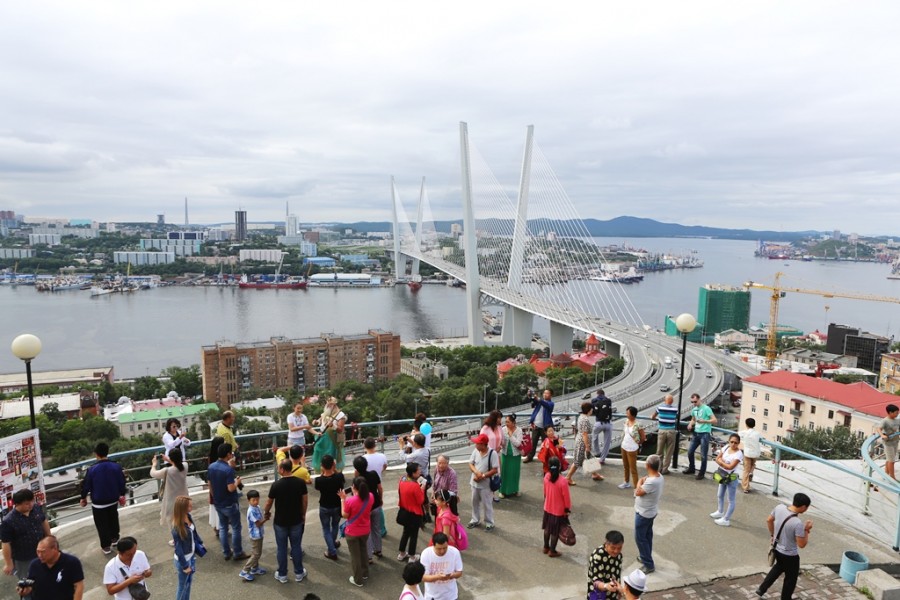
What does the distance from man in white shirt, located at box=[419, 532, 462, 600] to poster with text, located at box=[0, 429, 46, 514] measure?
1.79 meters

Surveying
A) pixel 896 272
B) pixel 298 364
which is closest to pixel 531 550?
pixel 298 364

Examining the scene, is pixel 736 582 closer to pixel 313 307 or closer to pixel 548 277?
pixel 548 277

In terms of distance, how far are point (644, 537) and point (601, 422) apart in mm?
1312

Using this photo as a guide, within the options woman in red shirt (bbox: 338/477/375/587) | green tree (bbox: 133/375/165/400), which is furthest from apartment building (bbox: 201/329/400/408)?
woman in red shirt (bbox: 338/477/375/587)

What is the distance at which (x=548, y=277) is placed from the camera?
2681 cm

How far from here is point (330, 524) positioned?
2.80m

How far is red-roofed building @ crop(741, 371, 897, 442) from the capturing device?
1418cm

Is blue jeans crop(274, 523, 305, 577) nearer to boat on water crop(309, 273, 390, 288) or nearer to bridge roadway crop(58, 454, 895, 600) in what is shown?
bridge roadway crop(58, 454, 895, 600)

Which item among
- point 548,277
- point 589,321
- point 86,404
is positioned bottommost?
point 86,404

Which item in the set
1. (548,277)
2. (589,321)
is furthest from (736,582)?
(548,277)

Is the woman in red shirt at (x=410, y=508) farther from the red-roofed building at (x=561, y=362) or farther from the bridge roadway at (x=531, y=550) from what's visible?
the red-roofed building at (x=561, y=362)

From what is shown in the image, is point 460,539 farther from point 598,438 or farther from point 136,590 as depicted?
point 598,438

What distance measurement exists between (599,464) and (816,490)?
137 cm

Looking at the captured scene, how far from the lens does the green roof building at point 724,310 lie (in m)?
42.7
